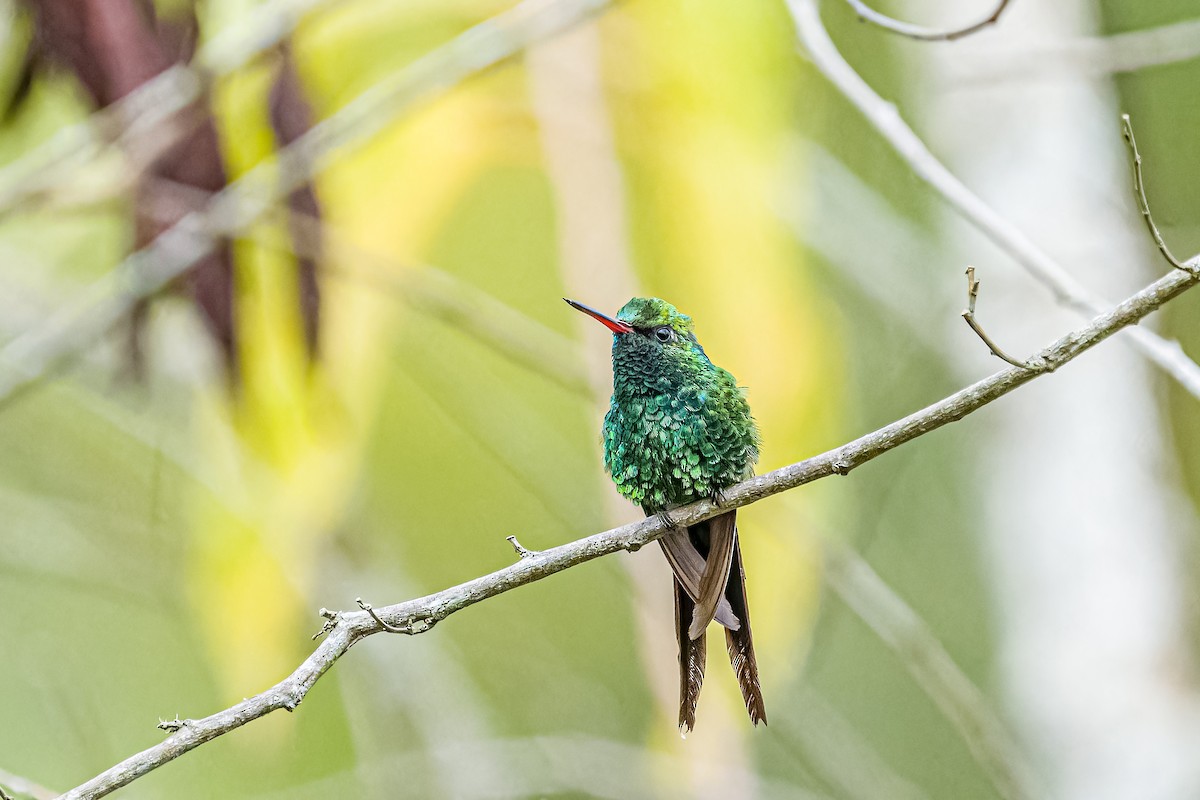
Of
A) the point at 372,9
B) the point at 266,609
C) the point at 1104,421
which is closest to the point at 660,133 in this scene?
the point at 372,9

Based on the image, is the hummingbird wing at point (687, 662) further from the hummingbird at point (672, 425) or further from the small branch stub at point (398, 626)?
the small branch stub at point (398, 626)

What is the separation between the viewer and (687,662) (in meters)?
1.33

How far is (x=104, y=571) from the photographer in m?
3.29

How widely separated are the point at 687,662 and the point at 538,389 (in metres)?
2.49

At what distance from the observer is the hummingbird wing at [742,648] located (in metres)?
1.29

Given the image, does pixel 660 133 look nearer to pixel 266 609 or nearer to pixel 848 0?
pixel 848 0

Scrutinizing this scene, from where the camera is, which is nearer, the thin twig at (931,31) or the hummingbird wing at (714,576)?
the hummingbird wing at (714,576)

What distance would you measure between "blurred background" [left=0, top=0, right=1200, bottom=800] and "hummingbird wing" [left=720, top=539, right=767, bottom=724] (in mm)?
1169

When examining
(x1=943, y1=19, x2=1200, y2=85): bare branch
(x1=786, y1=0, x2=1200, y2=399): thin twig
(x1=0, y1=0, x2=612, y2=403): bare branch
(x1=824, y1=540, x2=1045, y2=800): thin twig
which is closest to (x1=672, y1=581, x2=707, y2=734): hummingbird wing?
(x1=786, y1=0, x2=1200, y2=399): thin twig

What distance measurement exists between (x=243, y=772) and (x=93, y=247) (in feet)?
5.41

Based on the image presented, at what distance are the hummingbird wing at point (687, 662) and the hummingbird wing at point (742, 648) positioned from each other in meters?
0.02

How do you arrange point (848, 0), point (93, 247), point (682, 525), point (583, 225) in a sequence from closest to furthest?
point (682, 525)
point (848, 0)
point (583, 225)
point (93, 247)

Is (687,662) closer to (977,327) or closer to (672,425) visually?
(672,425)

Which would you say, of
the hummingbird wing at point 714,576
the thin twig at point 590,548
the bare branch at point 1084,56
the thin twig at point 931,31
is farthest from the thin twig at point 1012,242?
the bare branch at point 1084,56
